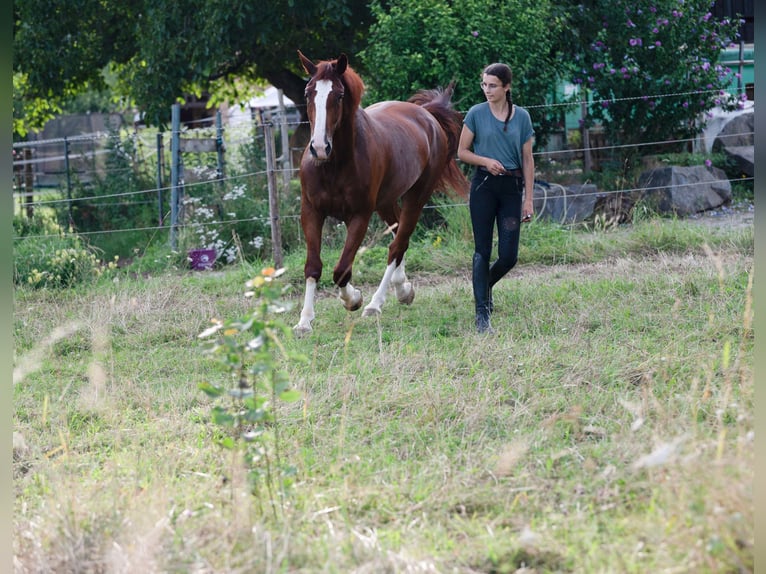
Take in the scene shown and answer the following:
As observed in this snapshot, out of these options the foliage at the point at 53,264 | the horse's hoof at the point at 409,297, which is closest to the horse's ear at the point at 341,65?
the horse's hoof at the point at 409,297

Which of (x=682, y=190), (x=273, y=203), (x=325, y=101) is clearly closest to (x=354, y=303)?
(x=325, y=101)

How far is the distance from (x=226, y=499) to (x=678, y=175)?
33.6ft

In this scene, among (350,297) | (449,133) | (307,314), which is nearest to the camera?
(307,314)

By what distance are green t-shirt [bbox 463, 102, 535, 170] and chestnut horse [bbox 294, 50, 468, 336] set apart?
96cm

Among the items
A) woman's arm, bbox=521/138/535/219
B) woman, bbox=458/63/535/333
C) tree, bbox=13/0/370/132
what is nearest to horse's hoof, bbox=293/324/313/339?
woman, bbox=458/63/535/333

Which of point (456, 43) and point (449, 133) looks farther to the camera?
point (456, 43)

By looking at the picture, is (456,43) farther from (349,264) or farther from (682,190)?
(349,264)

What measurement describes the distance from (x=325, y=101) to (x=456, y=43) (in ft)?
16.9

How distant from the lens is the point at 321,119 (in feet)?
21.0

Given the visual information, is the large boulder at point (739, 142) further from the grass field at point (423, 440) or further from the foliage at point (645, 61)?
the grass field at point (423, 440)

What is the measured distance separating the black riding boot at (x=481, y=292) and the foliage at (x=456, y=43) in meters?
4.90

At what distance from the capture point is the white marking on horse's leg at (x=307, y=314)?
271 inches

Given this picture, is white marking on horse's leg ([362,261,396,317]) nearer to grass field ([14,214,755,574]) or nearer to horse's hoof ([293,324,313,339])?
grass field ([14,214,755,574])

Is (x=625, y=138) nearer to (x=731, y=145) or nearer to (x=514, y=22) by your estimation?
(x=731, y=145)
